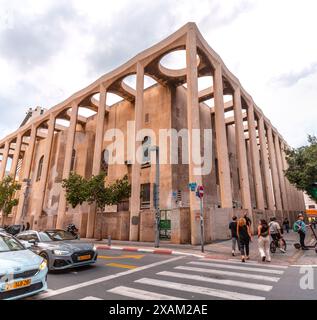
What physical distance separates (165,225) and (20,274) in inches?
517

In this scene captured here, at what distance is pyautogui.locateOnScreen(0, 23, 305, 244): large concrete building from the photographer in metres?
17.8

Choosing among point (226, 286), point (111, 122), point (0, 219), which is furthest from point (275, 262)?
point (0, 219)

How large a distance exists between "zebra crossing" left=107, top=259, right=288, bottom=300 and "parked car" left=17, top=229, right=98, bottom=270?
7.34 feet

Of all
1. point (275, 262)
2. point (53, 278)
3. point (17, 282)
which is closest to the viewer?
point (17, 282)

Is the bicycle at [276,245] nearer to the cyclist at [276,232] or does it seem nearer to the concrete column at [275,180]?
the cyclist at [276,232]

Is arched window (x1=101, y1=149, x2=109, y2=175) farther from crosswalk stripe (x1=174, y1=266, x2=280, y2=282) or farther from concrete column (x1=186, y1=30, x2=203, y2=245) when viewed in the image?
crosswalk stripe (x1=174, y1=266, x2=280, y2=282)

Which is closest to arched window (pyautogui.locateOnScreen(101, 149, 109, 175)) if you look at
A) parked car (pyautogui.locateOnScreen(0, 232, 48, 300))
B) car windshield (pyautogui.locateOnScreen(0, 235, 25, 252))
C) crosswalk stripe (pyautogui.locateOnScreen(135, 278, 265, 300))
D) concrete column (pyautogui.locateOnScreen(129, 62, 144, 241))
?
concrete column (pyautogui.locateOnScreen(129, 62, 144, 241))

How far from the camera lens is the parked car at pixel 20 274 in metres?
4.04

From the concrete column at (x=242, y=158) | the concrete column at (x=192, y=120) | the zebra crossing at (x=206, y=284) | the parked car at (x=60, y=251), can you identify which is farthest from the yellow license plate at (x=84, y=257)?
the concrete column at (x=242, y=158)

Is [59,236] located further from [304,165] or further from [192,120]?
[304,165]

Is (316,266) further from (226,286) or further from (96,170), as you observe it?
(96,170)

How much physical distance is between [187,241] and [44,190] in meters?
22.4

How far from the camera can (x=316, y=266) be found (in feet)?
26.3

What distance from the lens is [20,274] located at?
167 inches
